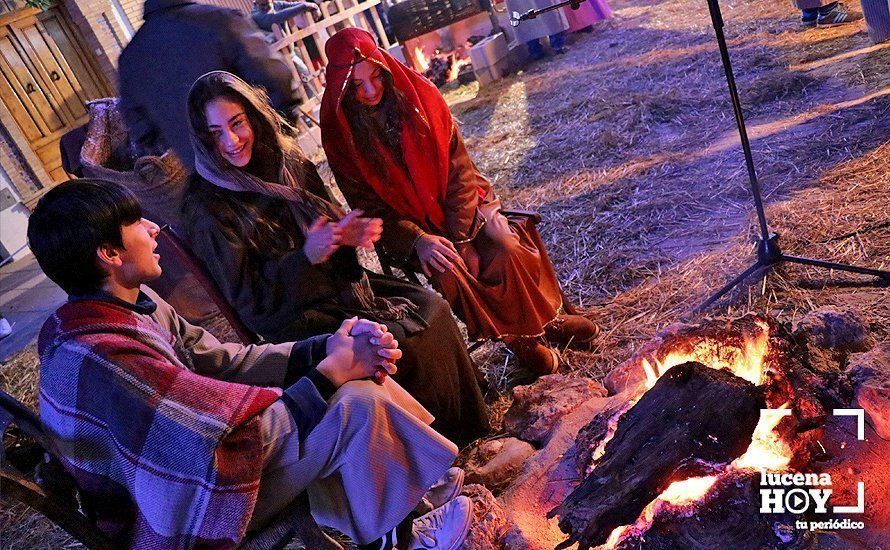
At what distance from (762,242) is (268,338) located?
258 centimetres

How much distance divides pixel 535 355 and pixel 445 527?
4.37 feet

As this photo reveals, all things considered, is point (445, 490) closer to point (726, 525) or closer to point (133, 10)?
point (726, 525)

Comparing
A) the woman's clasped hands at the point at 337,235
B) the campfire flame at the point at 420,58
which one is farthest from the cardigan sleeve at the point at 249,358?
the campfire flame at the point at 420,58

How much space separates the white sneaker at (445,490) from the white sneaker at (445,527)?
0.26ft

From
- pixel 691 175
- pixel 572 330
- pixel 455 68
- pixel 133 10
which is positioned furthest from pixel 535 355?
pixel 133 10

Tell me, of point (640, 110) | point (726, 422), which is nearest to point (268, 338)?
point (726, 422)

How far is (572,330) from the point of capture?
3.76 m

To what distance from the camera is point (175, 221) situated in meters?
4.92

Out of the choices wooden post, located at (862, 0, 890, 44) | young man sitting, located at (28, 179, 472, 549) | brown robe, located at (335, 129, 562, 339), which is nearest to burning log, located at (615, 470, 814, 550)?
young man sitting, located at (28, 179, 472, 549)

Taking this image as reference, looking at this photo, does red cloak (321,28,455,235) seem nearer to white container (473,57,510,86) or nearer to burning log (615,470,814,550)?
burning log (615,470,814,550)

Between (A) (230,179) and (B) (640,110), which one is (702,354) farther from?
(B) (640,110)

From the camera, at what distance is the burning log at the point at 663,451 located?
78.5 inches

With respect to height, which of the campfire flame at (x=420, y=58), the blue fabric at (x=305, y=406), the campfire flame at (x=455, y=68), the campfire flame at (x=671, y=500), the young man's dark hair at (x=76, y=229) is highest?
the young man's dark hair at (x=76, y=229)

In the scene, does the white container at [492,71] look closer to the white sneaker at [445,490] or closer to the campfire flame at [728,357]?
the campfire flame at [728,357]
